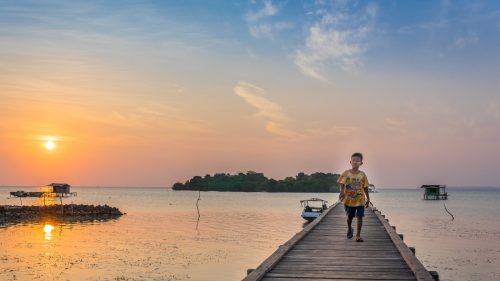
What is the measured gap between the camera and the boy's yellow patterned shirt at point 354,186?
12859mm

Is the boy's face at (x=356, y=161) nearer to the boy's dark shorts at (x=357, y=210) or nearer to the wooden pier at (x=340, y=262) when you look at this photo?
the boy's dark shorts at (x=357, y=210)

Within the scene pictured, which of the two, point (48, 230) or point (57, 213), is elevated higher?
point (57, 213)

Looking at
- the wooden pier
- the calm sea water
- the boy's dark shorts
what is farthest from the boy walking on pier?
the calm sea water

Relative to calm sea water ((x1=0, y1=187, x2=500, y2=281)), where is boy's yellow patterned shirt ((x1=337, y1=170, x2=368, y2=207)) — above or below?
above

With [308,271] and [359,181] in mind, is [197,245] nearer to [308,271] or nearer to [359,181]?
[359,181]

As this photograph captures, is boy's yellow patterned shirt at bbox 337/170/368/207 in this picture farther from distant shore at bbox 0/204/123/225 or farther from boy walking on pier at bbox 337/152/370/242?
distant shore at bbox 0/204/123/225

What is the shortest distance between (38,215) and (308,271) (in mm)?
58626

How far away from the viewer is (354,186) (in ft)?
42.3

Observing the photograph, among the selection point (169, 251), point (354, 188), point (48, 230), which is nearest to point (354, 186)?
point (354, 188)

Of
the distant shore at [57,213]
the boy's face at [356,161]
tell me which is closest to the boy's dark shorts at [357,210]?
the boy's face at [356,161]

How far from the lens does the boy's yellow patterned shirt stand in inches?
506

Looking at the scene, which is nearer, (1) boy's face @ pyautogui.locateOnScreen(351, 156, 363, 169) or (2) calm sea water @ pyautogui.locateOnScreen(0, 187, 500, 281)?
(1) boy's face @ pyautogui.locateOnScreen(351, 156, 363, 169)

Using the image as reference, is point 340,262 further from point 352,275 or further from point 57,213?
point 57,213

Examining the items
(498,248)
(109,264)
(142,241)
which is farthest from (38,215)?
(498,248)
